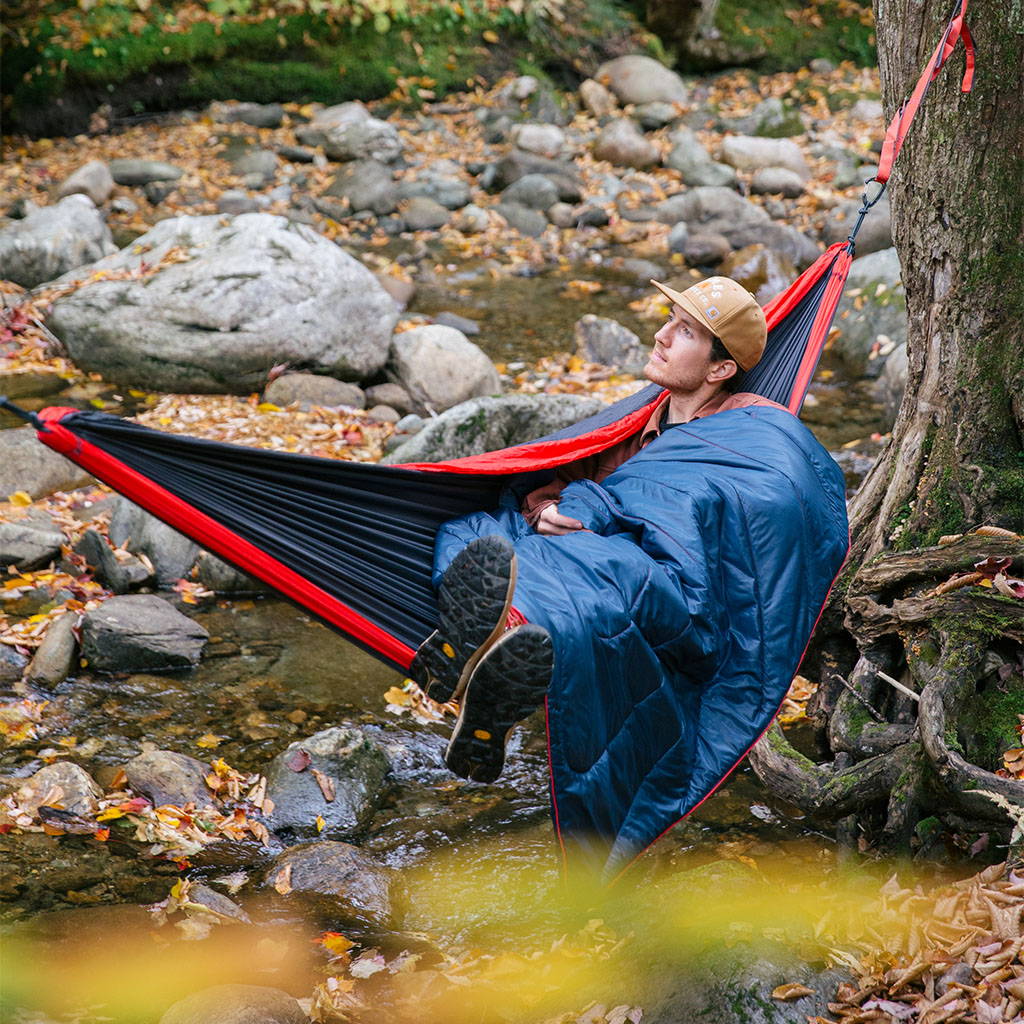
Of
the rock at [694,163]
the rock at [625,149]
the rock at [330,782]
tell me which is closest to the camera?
the rock at [330,782]

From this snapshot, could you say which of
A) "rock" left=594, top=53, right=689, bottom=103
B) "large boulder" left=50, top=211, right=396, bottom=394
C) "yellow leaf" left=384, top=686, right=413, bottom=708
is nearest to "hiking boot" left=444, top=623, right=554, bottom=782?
"yellow leaf" left=384, top=686, right=413, bottom=708

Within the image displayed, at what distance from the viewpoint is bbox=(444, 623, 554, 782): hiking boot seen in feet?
7.17

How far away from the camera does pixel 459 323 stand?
7.30 meters

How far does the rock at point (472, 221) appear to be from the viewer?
28.8 feet

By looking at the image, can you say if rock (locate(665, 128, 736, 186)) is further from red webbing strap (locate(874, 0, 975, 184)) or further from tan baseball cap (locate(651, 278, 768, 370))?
tan baseball cap (locate(651, 278, 768, 370))

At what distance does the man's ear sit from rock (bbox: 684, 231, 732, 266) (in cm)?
532

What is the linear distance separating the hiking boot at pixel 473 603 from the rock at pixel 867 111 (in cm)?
952

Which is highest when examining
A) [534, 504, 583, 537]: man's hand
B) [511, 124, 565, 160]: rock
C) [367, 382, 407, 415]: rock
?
[511, 124, 565, 160]: rock

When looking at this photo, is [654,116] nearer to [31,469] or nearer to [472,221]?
[472,221]

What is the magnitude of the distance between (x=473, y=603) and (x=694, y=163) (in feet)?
26.9

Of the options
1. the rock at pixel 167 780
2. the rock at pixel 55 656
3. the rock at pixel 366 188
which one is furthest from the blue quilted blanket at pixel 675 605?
the rock at pixel 366 188

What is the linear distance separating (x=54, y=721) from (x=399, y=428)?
2.55 metres

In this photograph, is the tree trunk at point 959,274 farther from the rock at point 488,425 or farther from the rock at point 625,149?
the rock at point 625,149

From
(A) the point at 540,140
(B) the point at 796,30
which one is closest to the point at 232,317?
(A) the point at 540,140
